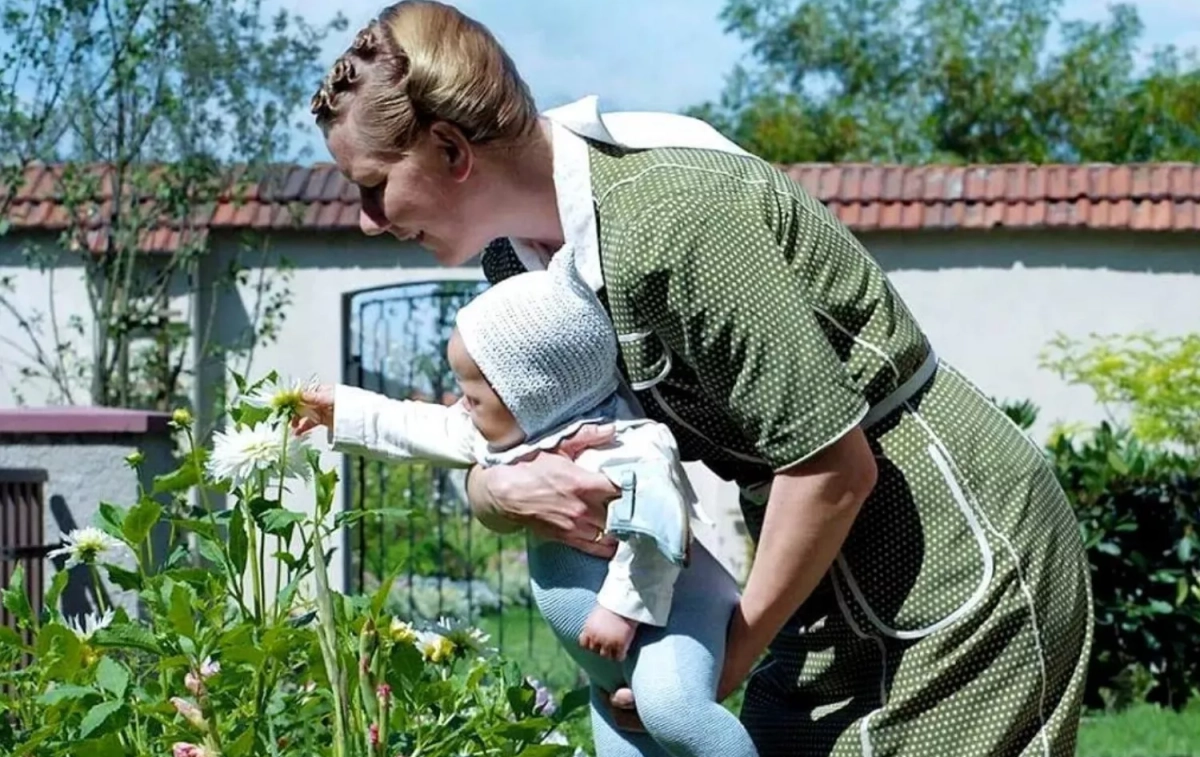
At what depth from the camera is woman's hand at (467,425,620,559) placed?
1963mm

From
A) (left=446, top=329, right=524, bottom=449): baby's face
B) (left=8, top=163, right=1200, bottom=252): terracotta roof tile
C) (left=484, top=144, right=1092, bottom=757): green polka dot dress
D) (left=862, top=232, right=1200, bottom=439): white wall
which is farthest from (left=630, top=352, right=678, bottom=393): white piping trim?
(left=862, top=232, right=1200, bottom=439): white wall

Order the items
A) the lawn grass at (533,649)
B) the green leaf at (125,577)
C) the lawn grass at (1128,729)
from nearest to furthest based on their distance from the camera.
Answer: the green leaf at (125,577)
the lawn grass at (1128,729)
the lawn grass at (533,649)

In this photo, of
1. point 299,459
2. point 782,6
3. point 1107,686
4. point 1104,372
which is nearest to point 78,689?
point 299,459

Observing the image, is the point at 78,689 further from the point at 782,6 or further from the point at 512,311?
the point at 782,6

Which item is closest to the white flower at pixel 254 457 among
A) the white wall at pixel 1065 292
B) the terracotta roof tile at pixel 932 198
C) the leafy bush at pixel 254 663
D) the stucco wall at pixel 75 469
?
the leafy bush at pixel 254 663

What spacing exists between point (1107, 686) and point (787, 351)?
6913 mm

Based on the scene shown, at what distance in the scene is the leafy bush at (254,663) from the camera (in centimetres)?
187

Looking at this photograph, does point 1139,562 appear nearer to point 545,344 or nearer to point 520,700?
point 520,700

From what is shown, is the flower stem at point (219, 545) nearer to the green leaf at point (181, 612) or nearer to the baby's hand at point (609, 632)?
the green leaf at point (181, 612)

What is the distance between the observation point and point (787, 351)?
1867 millimetres

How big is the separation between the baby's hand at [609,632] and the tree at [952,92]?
1144 inches

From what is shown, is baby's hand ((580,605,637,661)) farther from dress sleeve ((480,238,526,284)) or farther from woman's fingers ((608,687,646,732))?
dress sleeve ((480,238,526,284))

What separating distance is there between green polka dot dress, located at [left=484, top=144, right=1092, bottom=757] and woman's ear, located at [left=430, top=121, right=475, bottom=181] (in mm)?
117

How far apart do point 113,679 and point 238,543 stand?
24 centimetres
